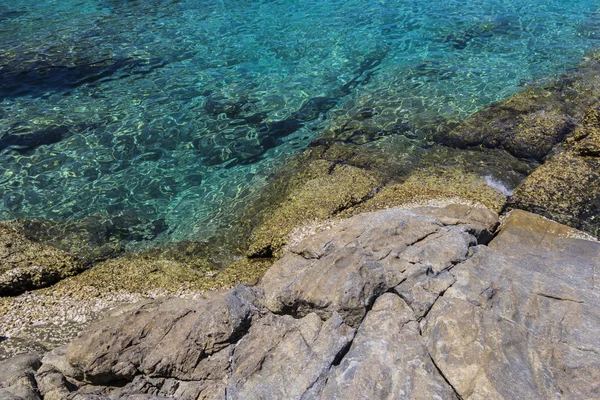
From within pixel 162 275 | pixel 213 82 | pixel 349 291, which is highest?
pixel 349 291

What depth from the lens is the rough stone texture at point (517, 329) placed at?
3.54 meters

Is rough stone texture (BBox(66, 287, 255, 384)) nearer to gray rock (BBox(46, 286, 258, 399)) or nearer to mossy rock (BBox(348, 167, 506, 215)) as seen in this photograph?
gray rock (BBox(46, 286, 258, 399))

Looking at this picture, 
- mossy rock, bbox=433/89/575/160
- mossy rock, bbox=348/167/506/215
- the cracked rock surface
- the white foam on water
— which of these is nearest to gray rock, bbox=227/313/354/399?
the cracked rock surface

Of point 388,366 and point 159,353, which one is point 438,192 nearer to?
point 388,366

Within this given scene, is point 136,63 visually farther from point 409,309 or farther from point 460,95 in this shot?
point 409,309

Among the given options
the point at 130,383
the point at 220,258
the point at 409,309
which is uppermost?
the point at 409,309

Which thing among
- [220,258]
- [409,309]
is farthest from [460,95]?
[409,309]

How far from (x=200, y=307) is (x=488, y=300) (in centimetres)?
286

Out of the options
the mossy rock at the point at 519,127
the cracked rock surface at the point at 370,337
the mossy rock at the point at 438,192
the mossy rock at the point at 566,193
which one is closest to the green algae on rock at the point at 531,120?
the mossy rock at the point at 519,127

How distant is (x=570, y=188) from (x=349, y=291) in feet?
14.7

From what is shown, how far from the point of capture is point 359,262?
15.3ft

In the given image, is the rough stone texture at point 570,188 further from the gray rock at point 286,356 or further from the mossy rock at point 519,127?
the gray rock at point 286,356

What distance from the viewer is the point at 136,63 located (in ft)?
42.9

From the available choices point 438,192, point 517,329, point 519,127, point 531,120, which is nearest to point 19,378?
point 517,329
